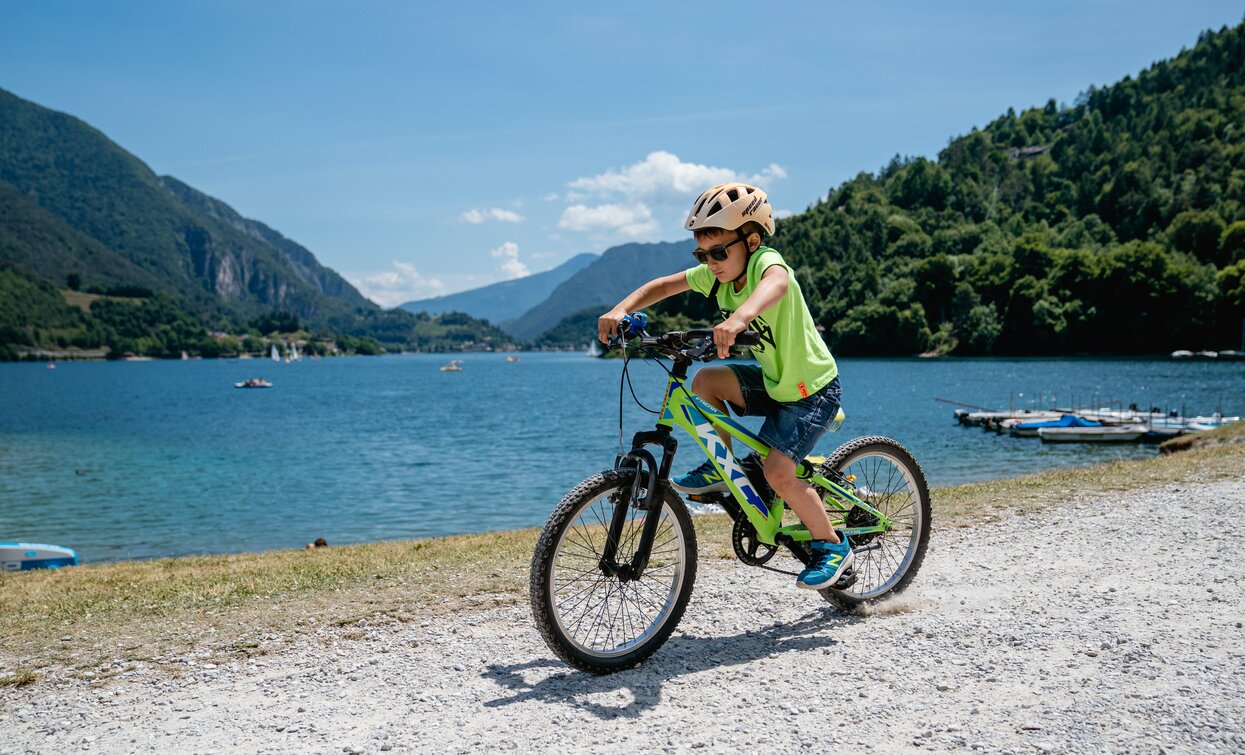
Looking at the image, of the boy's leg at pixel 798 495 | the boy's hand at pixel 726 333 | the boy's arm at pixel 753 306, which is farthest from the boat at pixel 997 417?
the boy's hand at pixel 726 333

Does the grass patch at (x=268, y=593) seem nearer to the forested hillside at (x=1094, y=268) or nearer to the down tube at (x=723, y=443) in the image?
the down tube at (x=723, y=443)

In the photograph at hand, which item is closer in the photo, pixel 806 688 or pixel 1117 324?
pixel 806 688

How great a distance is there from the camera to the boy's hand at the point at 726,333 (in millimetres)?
4625

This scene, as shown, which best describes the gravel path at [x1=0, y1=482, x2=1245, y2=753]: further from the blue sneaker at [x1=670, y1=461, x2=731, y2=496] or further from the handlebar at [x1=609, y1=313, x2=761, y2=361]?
the handlebar at [x1=609, y1=313, x2=761, y2=361]

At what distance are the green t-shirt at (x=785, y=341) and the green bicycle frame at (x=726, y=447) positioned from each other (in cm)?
39

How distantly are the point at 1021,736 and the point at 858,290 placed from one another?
179 m

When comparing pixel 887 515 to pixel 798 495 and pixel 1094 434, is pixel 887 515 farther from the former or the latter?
pixel 1094 434

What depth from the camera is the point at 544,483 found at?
112ft

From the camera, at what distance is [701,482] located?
5516mm

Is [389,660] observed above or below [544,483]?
above

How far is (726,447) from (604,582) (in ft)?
3.75

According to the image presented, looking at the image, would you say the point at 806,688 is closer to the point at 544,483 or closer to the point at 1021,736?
the point at 1021,736

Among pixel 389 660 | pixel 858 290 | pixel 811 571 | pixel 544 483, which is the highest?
pixel 858 290

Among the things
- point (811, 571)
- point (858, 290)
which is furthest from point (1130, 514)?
point (858, 290)
